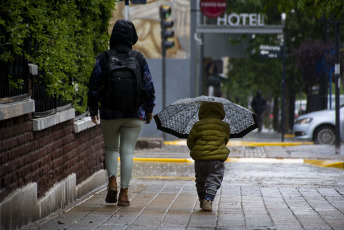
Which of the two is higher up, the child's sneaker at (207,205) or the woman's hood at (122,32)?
the woman's hood at (122,32)

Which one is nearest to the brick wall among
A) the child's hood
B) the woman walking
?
the woman walking

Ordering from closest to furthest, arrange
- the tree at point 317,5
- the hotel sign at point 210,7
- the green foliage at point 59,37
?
the green foliage at point 59,37 < the tree at point 317,5 < the hotel sign at point 210,7

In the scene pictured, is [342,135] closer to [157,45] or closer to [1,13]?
[157,45]

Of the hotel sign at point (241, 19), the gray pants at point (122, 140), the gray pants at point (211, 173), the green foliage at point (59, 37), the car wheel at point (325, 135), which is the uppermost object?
the hotel sign at point (241, 19)

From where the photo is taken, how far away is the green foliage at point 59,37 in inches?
241

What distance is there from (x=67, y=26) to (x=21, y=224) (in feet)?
7.94

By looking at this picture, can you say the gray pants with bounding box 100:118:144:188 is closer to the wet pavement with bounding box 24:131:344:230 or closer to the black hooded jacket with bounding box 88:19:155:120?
the black hooded jacket with bounding box 88:19:155:120

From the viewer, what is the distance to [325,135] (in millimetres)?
23141

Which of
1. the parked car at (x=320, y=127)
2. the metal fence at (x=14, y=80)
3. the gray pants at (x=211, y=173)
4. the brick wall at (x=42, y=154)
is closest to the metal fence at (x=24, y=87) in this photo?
the metal fence at (x=14, y=80)

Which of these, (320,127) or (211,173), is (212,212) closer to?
(211,173)

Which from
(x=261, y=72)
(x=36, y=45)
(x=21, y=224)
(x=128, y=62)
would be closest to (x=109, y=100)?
(x=128, y=62)

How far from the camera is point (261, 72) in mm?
35250

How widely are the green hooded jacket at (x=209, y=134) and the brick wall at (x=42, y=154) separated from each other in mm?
1360

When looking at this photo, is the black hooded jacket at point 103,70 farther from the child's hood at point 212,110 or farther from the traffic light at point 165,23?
the traffic light at point 165,23
